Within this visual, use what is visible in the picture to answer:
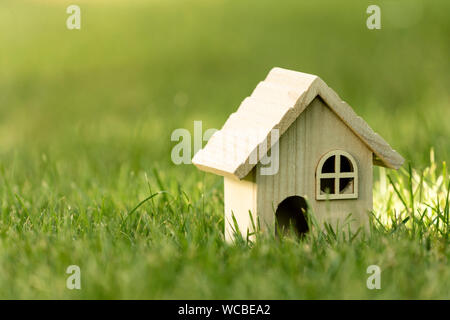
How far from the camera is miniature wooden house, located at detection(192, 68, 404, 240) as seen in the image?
10.6ft

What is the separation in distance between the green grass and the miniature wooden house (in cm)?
16

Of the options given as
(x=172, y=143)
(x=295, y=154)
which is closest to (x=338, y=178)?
(x=295, y=154)

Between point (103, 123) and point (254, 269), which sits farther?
point (103, 123)

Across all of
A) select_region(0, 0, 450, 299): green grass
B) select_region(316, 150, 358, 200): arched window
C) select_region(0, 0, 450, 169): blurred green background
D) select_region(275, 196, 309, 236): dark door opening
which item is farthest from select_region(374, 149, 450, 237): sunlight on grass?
select_region(0, 0, 450, 169): blurred green background

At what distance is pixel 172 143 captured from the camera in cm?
578

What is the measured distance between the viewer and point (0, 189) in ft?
14.1

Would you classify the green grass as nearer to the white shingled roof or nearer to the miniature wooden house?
the miniature wooden house

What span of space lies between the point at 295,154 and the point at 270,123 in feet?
0.65

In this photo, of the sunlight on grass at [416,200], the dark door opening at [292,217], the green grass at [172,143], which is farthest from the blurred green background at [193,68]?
the dark door opening at [292,217]

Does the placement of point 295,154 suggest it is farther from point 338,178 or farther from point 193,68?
point 193,68
